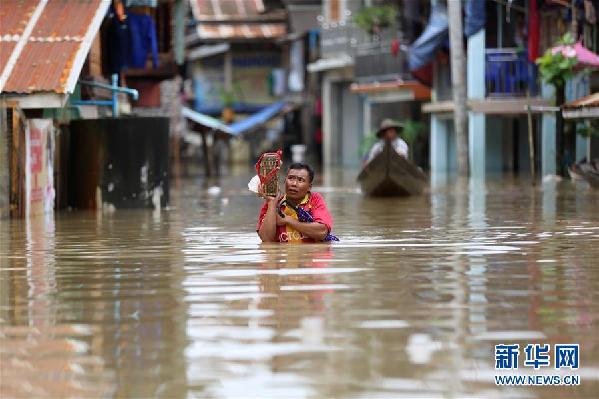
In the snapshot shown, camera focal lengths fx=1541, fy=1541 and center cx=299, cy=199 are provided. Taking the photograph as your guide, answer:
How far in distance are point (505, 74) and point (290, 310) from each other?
95.1ft

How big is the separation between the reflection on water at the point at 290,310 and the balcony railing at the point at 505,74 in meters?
20.5

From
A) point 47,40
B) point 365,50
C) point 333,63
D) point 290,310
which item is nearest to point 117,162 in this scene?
point 47,40

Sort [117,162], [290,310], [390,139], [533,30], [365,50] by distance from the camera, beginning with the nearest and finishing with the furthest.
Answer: [290,310]
[117,162]
[390,139]
[533,30]
[365,50]

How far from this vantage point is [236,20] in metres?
67.3

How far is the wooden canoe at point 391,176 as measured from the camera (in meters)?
24.5

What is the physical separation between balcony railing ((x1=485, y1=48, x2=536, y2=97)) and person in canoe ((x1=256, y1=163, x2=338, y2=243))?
24.0 metres

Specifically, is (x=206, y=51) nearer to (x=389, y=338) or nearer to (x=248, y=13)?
(x=248, y=13)

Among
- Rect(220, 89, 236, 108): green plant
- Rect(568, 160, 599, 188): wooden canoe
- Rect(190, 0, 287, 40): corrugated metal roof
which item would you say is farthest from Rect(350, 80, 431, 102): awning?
Rect(220, 89, 236, 108): green plant

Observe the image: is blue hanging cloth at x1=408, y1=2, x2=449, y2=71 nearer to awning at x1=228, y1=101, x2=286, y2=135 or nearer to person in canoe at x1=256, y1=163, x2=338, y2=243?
awning at x1=228, y1=101, x2=286, y2=135

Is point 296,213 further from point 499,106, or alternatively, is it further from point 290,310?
point 499,106

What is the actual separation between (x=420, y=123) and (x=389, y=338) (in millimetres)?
39162

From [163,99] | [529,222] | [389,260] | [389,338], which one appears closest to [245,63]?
[163,99]

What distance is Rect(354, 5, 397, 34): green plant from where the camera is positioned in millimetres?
46219

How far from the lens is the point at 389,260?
40.1 feet
